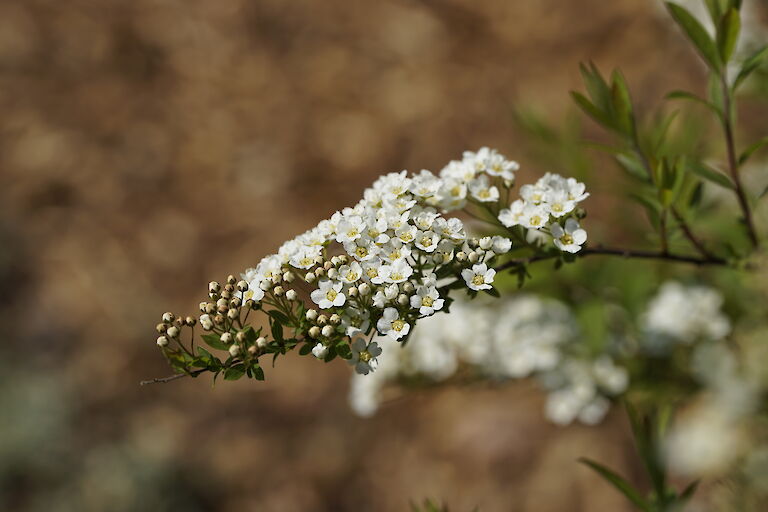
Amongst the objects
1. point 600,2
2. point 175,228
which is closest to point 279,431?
point 175,228

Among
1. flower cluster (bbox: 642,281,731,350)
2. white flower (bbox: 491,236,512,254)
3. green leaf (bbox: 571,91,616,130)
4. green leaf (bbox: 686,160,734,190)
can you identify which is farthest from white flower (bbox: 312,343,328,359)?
flower cluster (bbox: 642,281,731,350)

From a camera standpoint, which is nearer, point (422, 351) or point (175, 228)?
point (422, 351)

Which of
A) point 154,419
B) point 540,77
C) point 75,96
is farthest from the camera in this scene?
point 75,96

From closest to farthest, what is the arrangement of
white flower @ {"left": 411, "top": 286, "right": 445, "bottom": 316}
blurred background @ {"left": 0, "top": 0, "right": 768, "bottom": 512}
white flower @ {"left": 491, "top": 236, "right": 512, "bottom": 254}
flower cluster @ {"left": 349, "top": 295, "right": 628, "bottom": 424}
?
white flower @ {"left": 411, "top": 286, "right": 445, "bottom": 316} < white flower @ {"left": 491, "top": 236, "right": 512, "bottom": 254} < flower cluster @ {"left": 349, "top": 295, "right": 628, "bottom": 424} < blurred background @ {"left": 0, "top": 0, "right": 768, "bottom": 512}

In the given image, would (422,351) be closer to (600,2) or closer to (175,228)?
(175,228)

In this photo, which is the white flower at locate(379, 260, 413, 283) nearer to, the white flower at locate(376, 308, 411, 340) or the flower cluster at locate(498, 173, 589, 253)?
the white flower at locate(376, 308, 411, 340)

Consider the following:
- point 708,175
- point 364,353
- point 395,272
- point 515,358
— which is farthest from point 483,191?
point 515,358
